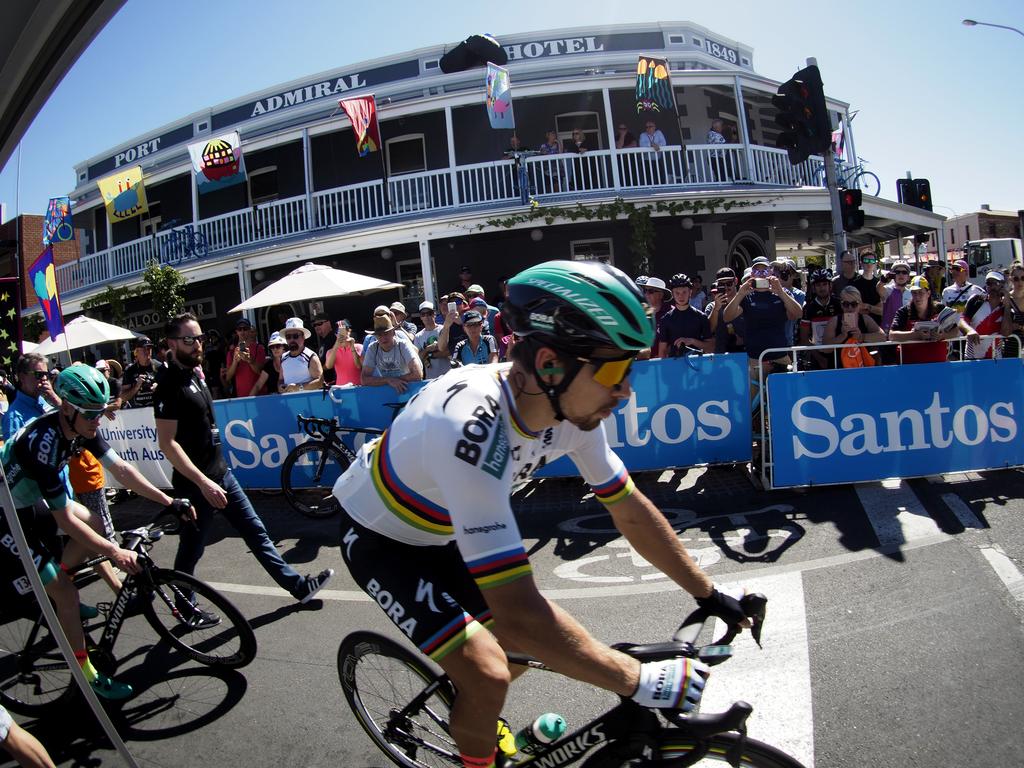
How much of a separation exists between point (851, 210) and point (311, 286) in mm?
8159

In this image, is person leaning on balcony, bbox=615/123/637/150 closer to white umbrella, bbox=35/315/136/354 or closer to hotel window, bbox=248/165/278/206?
hotel window, bbox=248/165/278/206

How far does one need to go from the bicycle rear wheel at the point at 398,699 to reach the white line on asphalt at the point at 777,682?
1224 millimetres

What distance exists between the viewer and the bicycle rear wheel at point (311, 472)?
24.3ft

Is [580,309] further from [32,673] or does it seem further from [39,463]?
[32,673]

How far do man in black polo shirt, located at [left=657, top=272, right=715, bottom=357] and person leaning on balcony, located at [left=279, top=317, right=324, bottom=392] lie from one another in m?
4.24

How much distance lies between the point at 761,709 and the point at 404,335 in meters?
5.75

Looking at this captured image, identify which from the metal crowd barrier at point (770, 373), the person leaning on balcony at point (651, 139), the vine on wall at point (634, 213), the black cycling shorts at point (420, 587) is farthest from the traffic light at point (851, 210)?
the black cycling shorts at point (420, 587)

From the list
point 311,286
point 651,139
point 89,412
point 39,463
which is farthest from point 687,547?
point 651,139

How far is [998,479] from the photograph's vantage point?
6.08 meters

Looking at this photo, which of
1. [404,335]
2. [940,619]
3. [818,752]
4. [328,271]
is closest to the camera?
[818,752]

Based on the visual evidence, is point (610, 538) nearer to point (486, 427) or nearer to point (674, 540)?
point (674, 540)

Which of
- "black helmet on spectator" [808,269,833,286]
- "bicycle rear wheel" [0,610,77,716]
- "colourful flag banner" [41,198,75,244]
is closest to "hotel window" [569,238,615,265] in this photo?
"black helmet on spectator" [808,269,833,286]

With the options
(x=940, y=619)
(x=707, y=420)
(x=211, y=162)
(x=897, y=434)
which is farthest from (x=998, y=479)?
(x=211, y=162)

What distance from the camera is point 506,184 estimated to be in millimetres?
15148
